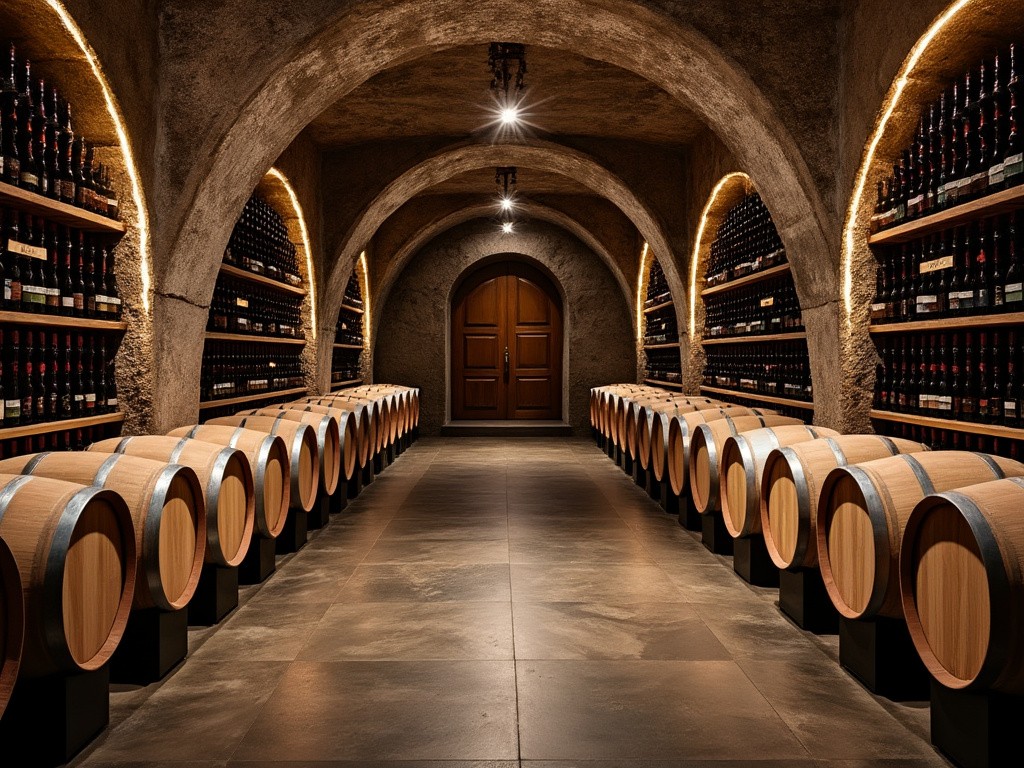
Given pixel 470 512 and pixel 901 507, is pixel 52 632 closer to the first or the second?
pixel 901 507

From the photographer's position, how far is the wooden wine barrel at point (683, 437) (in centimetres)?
538

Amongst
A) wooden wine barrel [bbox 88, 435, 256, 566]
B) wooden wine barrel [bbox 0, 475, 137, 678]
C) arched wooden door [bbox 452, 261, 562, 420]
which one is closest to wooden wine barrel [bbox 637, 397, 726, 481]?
wooden wine barrel [bbox 88, 435, 256, 566]

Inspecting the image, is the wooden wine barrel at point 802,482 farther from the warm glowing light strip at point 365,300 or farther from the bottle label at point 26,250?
the warm glowing light strip at point 365,300

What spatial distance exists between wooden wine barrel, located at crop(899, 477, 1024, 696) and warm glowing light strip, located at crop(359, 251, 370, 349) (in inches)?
403

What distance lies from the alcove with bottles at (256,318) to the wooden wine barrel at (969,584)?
200 inches

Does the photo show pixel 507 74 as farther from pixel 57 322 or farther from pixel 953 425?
pixel 953 425

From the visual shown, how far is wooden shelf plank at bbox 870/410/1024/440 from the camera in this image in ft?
11.5

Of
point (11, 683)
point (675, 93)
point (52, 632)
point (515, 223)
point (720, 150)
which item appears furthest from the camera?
point (515, 223)

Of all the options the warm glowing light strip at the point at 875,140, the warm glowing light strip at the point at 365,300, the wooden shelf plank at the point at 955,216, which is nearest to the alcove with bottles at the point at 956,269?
the wooden shelf plank at the point at 955,216

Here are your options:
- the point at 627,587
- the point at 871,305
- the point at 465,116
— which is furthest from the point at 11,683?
the point at 465,116

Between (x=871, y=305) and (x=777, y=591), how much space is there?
6.42 ft

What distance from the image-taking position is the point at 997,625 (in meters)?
1.88

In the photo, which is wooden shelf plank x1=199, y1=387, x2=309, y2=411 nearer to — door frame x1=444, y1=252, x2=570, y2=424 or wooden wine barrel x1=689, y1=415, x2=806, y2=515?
wooden wine barrel x1=689, y1=415, x2=806, y2=515

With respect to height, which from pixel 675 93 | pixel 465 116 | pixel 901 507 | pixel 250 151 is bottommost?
pixel 901 507
